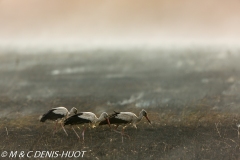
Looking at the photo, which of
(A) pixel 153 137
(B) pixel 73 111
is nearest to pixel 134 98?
(A) pixel 153 137

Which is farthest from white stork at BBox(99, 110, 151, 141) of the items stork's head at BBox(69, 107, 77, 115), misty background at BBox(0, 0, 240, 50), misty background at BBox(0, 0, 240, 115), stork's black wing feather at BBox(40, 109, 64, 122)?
misty background at BBox(0, 0, 240, 50)

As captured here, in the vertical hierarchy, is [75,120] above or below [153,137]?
above

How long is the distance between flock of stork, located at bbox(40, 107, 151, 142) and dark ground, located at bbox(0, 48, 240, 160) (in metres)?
0.05

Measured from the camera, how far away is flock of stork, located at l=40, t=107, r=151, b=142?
6.45 feet

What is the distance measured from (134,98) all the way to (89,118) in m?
0.43

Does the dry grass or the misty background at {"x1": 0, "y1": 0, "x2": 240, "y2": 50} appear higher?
the misty background at {"x1": 0, "y1": 0, "x2": 240, "y2": 50}

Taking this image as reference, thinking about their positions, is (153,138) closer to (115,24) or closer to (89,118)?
(89,118)

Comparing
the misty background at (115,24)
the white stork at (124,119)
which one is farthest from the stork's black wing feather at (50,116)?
the misty background at (115,24)

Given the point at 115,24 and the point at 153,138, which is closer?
the point at 153,138

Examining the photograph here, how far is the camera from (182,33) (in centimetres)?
229

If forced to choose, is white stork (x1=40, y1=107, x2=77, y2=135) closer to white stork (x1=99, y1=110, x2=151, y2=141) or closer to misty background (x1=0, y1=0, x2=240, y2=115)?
misty background (x1=0, y1=0, x2=240, y2=115)

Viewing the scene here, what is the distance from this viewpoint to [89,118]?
1.97 meters

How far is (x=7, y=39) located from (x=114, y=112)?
1.23 m

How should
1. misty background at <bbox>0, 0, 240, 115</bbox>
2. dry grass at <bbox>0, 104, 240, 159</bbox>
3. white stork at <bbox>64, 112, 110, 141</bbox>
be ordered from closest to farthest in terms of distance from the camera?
dry grass at <bbox>0, 104, 240, 159</bbox>
white stork at <bbox>64, 112, 110, 141</bbox>
misty background at <bbox>0, 0, 240, 115</bbox>
